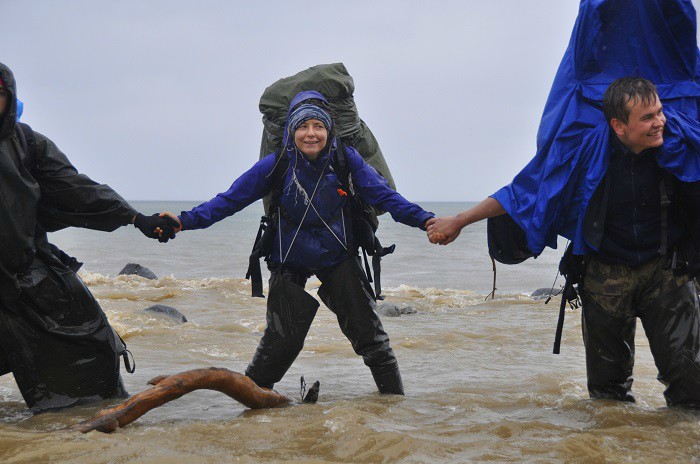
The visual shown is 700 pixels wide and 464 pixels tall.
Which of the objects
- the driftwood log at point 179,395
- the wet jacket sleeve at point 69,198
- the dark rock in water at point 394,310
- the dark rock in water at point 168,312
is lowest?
the dark rock in water at point 394,310

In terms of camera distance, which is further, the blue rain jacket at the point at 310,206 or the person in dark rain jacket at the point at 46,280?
the blue rain jacket at the point at 310,206

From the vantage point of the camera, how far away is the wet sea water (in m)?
3.85

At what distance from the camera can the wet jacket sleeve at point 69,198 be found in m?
4.94

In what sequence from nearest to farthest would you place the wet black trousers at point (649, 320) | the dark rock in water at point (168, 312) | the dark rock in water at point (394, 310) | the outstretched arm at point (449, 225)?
the wet black trousers at point (649, 320) < the outstretched arm at point (449, 225) < the dark rock in water at point (168, 312) < the dark rock in water at point (394, 310)

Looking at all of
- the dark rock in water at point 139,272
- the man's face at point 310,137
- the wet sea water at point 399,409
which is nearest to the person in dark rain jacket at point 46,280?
the wet sea water at point 399,409

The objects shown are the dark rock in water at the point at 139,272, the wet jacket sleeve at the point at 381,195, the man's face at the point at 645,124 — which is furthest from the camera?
the dark rock in water at the point at 139,272

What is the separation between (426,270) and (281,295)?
19.3 meters

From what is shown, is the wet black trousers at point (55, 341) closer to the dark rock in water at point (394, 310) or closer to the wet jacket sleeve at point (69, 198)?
the wet jacket sleeve at point (69, 198)

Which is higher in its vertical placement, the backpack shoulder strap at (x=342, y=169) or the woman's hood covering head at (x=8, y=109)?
the woman's hood covering head at (x=8, y=109)

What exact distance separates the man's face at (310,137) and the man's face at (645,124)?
2.02 m

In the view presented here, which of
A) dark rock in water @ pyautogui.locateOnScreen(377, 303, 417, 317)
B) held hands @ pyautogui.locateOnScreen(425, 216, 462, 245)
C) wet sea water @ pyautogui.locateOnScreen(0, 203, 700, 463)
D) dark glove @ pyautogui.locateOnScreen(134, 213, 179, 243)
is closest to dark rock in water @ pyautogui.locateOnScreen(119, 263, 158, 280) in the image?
wet sea water @ pyautogui.locateOnScreen(0, 203, 700, 463)

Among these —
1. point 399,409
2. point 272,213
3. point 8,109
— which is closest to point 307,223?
point 272,213

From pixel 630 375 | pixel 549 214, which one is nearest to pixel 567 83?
pixel 549 214

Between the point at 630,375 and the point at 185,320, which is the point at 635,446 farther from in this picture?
the point at 185,320
